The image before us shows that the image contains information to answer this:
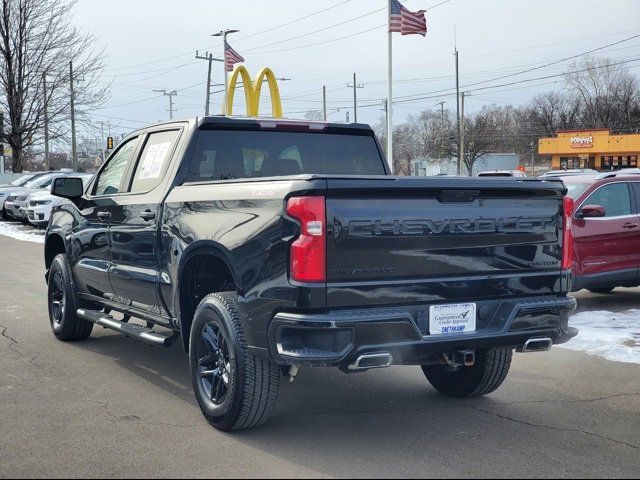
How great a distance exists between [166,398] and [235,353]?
54.1 inches

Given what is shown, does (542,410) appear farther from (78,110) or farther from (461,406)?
(78,110)

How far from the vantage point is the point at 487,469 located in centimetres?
441

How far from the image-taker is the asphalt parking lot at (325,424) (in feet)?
14.7

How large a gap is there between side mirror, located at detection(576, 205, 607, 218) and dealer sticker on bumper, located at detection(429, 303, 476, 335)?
5.59 meters

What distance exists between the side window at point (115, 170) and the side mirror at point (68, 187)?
162 mm

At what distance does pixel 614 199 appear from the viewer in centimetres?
1043

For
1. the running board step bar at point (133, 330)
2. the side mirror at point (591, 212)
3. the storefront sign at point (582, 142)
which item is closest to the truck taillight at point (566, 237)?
the running board step bar at point (133, 330)

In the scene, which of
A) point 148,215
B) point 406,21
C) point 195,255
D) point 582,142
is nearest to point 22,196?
point 406,21

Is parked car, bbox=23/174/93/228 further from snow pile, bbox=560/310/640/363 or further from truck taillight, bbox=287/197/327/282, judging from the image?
truck taillight, bbox=287/197/327/282

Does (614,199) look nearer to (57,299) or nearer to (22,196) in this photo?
(57,299)

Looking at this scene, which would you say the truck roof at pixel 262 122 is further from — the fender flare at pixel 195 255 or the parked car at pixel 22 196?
the parked car at pixel 22 196

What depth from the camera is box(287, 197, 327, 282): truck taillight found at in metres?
4.36

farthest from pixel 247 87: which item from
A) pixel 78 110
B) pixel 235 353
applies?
pixel 78 110

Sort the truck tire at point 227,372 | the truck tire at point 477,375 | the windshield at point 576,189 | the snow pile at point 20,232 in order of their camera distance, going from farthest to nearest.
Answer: the snow pile at point 20,232
the windshield at point 576,189
the truck tire at point 477,375
the truck tire at point 227,372
